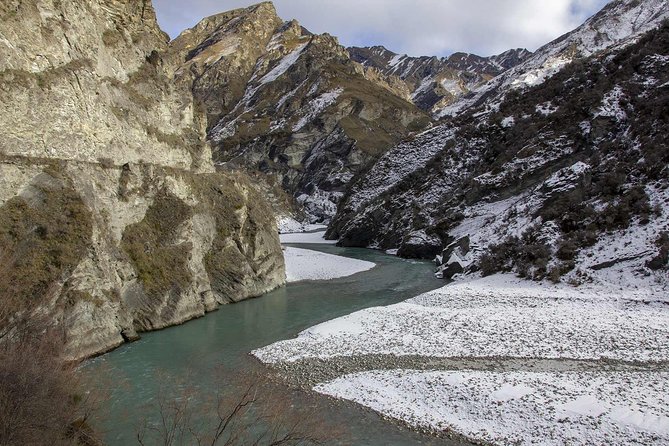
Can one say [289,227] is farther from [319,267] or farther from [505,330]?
[505,330]

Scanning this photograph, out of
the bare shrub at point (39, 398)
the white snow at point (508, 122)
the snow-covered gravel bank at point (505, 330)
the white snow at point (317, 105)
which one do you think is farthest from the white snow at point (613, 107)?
the white snow at point (317, 105)

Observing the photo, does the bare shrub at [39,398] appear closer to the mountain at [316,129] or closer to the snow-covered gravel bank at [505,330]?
the snow-covered gravel bank at [505,330]

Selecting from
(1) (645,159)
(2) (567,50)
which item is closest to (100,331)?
(1) (645,159)

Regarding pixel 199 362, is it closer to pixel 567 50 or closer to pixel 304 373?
pixel 304 373

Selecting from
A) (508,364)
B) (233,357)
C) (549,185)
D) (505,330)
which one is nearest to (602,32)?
(549,185)

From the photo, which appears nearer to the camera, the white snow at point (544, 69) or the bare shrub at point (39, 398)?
the bare shrub at point (39, 398)
